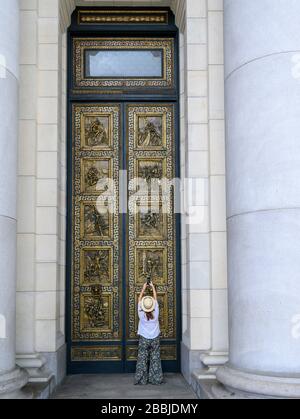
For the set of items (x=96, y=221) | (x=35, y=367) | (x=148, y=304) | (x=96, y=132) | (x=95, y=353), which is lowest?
(x=95, y=353)

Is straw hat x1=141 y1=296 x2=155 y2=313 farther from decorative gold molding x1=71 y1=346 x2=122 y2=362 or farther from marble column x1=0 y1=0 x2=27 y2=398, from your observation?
marble column x1=0 y1=0 x2=27 y2=398

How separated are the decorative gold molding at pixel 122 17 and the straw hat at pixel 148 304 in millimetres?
5479

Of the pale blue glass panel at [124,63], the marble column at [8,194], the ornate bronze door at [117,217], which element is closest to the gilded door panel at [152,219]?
the ornate bronze door at [117,217]

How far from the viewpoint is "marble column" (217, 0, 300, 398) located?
7.15 metres

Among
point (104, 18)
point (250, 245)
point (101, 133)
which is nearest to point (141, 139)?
point (101, 133)

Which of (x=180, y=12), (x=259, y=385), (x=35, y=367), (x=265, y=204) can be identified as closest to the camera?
(x=259, y=385)

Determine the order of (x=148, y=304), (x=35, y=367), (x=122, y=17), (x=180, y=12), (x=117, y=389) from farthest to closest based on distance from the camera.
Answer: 1. (x=122, y=17)
2. (x=180, y=12)
3. (x=148, y=304)
4. (x=117, y=389)
5. (x=35, y=367)

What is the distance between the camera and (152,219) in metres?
11.0

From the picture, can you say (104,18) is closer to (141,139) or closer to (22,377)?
(141,139)

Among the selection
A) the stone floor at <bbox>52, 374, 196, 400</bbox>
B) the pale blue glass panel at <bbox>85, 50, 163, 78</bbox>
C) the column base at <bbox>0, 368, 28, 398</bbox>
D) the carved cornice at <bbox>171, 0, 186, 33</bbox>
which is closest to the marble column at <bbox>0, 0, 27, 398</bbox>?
the column base at <bbox>0, 368, 28, 398</bbox>

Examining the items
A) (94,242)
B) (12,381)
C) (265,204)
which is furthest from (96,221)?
(265,204)

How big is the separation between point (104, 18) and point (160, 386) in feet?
23.1

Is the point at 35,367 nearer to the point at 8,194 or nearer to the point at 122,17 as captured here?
the point at 8,194

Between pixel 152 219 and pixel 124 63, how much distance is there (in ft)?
10.4
